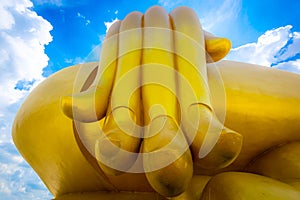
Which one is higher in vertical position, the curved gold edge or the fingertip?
the fingertip


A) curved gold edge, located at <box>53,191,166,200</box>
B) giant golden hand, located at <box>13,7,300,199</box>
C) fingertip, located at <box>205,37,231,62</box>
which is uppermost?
fingertip, located at <box>205,37,231,62</box>

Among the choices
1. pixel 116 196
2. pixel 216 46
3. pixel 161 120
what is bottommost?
pixel 116 196

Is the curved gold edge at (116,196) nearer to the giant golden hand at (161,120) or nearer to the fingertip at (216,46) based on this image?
the giant golden hand at (161,120)

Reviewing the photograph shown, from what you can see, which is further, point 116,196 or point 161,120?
point 116,196

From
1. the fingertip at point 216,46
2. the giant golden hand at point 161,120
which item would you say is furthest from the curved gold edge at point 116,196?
the fingertip at point 216,46

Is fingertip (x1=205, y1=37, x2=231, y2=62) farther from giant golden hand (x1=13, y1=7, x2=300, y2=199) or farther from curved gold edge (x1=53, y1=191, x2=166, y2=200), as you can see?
curved gold edge (x1=53, y1=191, x2=166, y2=200)

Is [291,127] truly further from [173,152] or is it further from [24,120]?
[24,120]

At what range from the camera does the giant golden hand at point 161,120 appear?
1.04m

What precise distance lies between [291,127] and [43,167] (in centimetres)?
142

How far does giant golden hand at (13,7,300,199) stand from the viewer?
104 centimetres

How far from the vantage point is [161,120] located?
3.57 ft

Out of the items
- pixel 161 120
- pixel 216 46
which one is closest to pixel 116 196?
pixel 161 120

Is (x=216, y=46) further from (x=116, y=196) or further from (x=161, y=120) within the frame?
(x=116, y=196)

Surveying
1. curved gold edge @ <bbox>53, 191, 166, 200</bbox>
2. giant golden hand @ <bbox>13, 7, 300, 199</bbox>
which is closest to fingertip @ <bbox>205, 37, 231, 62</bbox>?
giant golden hand @ <bbox>13, 7, 300, 199</bbox>
